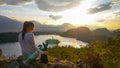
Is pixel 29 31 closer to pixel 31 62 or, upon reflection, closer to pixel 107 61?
pixel 31 62

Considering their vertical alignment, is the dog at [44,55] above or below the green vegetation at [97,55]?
above

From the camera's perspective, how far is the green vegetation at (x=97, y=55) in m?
12.2

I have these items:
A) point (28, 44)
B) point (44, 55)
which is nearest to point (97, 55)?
point (44, 55)

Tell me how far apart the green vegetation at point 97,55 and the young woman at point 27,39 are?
2.41 m

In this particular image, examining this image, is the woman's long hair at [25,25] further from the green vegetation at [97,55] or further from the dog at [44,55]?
the green vegetation at [97,55]

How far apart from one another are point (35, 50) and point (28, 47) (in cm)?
29

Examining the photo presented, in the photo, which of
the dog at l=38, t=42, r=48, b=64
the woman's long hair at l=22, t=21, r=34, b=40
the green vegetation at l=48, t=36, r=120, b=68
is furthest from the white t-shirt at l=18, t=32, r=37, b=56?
the green vegetation at l=48, t=36, r=120, b=68

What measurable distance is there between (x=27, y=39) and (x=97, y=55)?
3629 millimetres

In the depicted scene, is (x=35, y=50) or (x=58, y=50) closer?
(x=35, y=50)

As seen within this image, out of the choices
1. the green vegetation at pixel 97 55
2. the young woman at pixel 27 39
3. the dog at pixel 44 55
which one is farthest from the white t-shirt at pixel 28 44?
the green vegetation at pixel 97 55

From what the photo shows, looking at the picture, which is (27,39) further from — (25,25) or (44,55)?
(44,55)

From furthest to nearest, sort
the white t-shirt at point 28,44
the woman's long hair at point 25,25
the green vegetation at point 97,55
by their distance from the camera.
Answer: the green vegetation at point 97,55 < the white t-shirt at point 28,44 < the woman's long hair at point 25,25

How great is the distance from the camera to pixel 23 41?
10617 mm

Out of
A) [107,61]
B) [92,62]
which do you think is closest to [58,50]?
[107,61]
